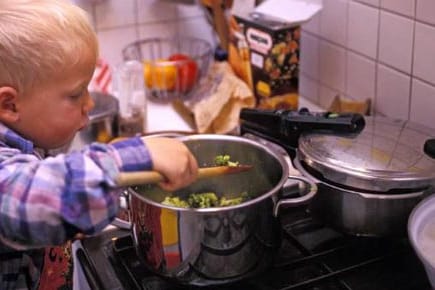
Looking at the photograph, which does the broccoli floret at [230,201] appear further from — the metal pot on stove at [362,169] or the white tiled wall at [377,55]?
the white tiled wall at [377,55]

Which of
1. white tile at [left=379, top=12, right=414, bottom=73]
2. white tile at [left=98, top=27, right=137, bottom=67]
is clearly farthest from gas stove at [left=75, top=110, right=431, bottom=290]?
white tile at [left=98, top=27, right=137, bottom=67]

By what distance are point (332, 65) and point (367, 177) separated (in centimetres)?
51

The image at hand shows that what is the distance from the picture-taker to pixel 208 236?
2.66 feet

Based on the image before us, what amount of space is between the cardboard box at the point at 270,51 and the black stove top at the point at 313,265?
1.33 ft

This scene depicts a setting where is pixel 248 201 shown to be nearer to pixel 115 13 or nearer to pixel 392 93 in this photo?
pixel 392 93

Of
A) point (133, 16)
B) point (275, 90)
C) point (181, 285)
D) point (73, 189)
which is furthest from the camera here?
point (133, 16)

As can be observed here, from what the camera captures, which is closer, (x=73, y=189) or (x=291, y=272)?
(x=73, y=189)

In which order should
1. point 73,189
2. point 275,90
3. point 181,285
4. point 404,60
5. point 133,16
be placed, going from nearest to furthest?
point 73,189 → point 181,285 → point 404,60 → point 275,90 → point 133,16

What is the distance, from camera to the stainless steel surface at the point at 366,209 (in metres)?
0.88

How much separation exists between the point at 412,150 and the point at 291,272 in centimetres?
24

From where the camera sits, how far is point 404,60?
1.13 metres

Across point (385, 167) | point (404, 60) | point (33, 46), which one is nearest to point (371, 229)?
point (385, 167)

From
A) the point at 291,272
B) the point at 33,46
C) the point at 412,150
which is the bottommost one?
the point at 291,272

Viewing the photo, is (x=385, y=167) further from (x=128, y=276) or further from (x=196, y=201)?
(x=128, y=276)
